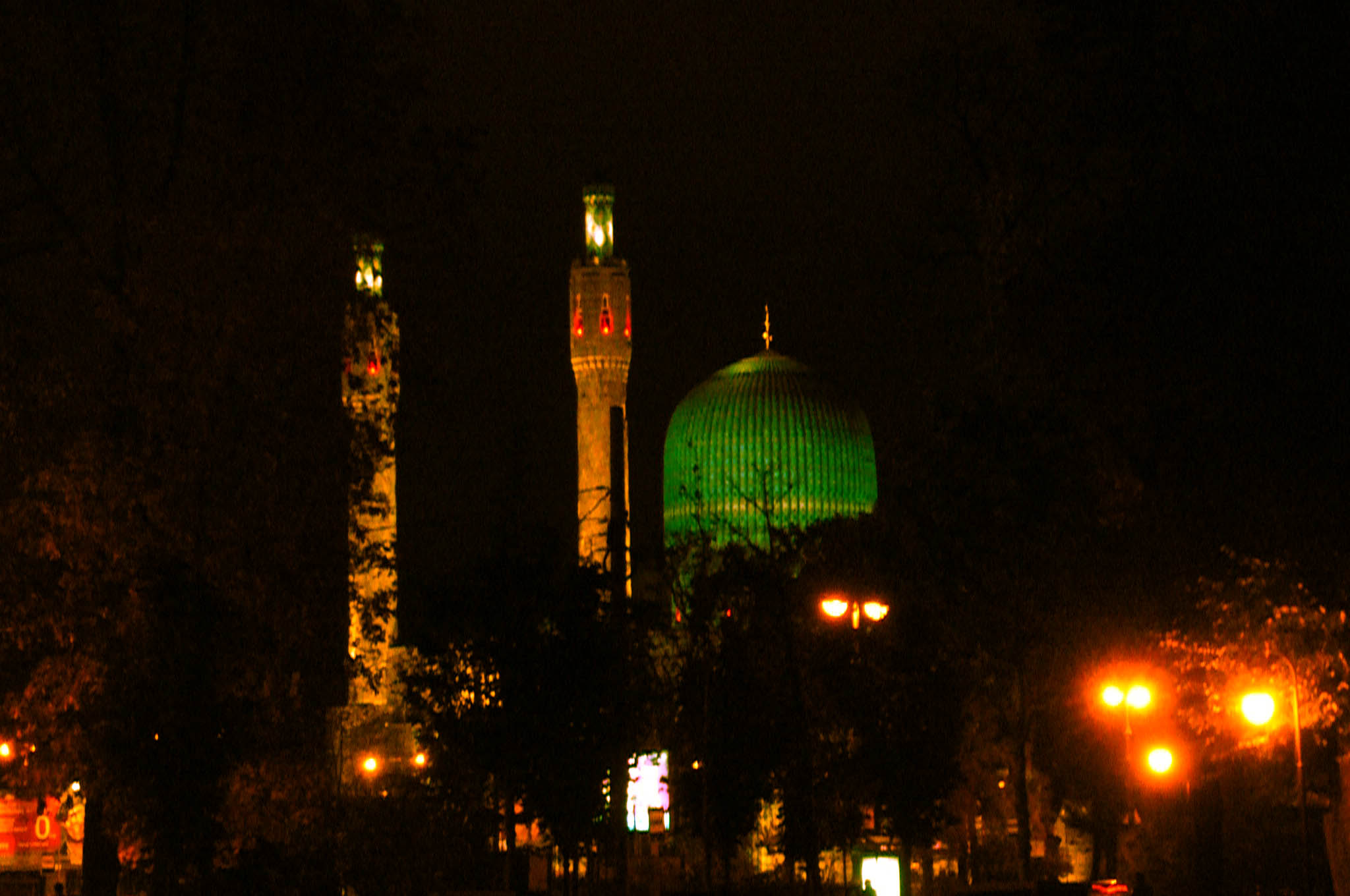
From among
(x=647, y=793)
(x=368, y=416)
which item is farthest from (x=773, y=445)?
(x=368, y=416)

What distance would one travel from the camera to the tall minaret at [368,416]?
1995 centimetres

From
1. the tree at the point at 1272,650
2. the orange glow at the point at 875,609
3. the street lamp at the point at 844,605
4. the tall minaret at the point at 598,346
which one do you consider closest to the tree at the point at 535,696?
the street lamp at the point at 844,605

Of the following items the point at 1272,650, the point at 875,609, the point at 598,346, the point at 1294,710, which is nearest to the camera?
the point at 1294,710

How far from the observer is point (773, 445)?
119m

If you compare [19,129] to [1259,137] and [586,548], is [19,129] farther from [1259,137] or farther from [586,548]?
[586,548]

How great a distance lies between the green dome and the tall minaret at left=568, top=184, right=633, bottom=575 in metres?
12.4

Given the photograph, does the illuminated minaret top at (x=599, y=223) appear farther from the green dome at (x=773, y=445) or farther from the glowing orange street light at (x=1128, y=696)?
the glowing orange street light at (x=1128, y=696)

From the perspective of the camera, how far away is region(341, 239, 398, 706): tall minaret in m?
20.0

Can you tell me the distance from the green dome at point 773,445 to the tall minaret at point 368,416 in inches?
3674

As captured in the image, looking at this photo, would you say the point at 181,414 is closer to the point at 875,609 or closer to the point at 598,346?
the point at 875,609

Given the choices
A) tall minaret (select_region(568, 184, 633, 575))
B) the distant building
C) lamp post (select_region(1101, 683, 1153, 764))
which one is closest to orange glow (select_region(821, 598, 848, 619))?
lamp post (select_region(1101, 683, 1153, 764))

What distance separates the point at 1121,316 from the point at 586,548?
282 ft

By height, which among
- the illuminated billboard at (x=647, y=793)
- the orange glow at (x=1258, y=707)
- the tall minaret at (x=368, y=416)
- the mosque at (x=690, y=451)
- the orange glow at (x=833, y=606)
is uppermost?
the mosque at (x=690, y=451)

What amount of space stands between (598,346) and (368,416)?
82.2 meters
